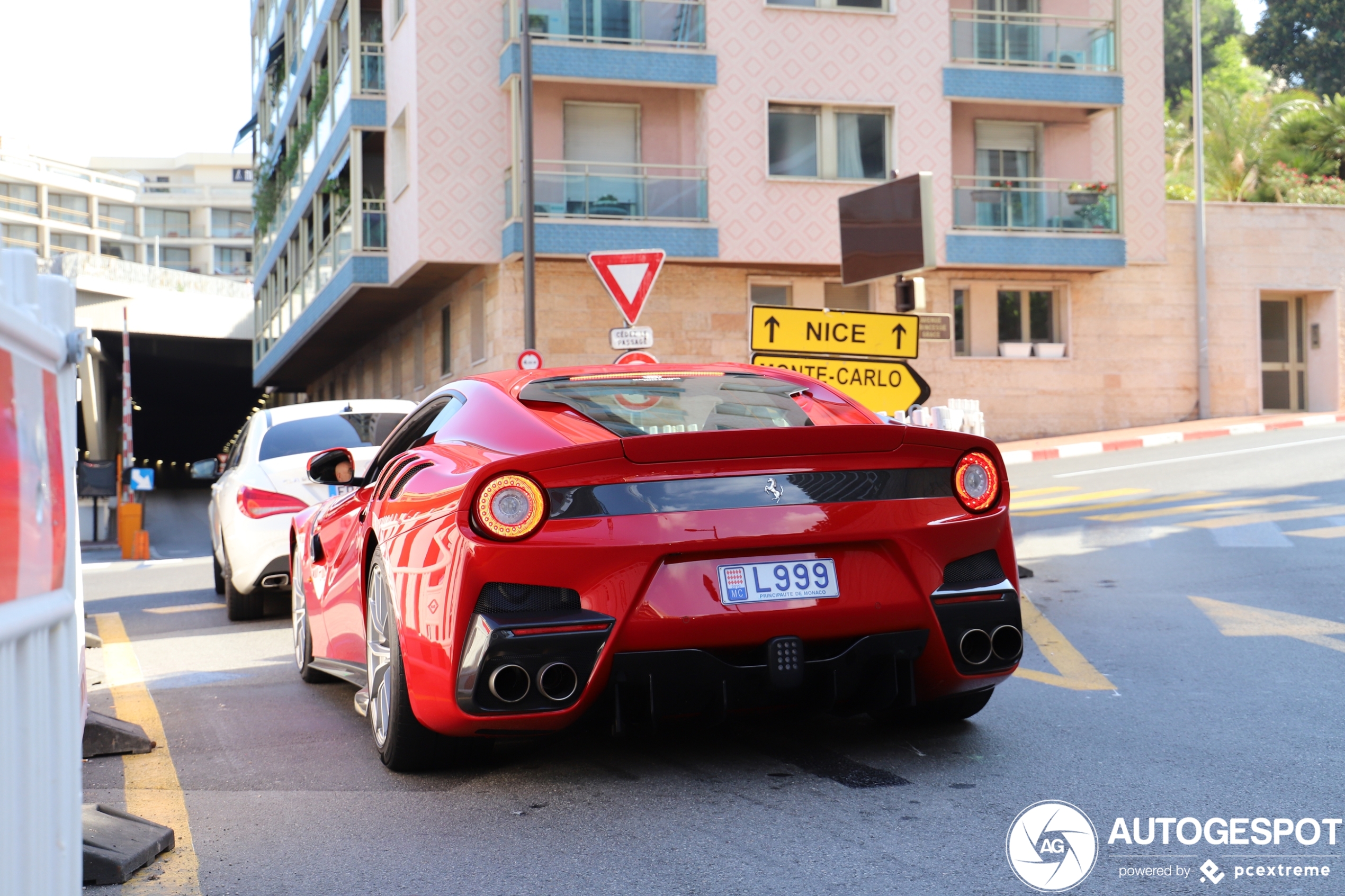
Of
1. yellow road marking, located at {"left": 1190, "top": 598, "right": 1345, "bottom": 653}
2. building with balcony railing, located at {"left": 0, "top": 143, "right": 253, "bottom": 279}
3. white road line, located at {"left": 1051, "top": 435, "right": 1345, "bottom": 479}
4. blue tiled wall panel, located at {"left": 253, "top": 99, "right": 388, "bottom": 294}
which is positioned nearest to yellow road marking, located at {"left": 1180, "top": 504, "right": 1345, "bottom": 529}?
yellow road marking, located at {"left": 1190, "top": 598, "right": 1345, "bottom": 653}

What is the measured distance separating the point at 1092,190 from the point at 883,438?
2478 centimetres

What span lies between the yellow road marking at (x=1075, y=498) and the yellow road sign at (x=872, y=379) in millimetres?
4312

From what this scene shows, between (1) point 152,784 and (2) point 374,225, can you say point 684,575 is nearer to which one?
(1) point 152,784

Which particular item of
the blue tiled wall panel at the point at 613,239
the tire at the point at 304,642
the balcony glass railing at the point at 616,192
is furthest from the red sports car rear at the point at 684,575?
the balcony glass railing at the point at 616,192

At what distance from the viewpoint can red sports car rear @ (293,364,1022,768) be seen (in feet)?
12.9

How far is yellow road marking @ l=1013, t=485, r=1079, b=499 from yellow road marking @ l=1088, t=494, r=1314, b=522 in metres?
2.52

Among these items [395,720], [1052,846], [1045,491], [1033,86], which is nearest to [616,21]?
[1033,86]

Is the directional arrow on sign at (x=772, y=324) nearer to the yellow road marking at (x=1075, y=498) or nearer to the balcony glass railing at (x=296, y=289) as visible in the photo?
the yellow road marking at (x=1075, y=498)

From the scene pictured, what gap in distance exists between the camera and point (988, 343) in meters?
27.8

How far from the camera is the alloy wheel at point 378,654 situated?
15.2ft

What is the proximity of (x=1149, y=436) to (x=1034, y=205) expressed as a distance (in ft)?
17.3

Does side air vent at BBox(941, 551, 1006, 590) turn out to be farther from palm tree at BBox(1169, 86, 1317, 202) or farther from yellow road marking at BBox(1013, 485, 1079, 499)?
palm tree at BBox(1169, 86, 1317, 202)

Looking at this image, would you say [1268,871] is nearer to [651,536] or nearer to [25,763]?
[651,536]

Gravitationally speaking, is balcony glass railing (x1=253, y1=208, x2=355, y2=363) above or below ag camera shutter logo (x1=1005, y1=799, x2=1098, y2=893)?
above
